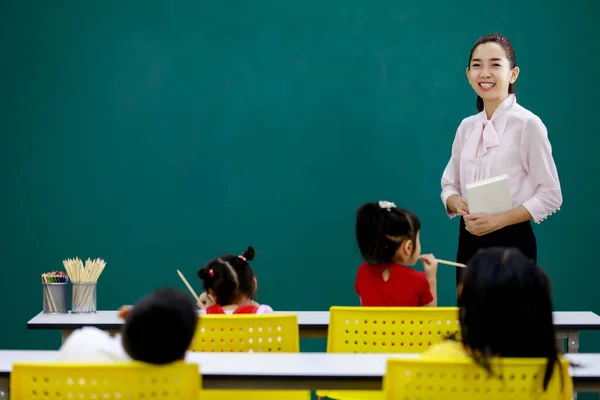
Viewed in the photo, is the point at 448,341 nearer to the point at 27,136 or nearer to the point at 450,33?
the point at 450,33

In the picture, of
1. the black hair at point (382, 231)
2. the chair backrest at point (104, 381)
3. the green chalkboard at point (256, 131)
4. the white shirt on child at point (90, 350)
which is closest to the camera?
the chair backrest at point (104, 381)

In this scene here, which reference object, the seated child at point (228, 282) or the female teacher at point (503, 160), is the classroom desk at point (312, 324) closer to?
the seated child at point (228, 282)

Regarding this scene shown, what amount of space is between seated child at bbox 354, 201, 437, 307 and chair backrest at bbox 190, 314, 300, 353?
0.66 metres

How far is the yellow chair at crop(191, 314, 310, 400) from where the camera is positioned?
2.52 metres

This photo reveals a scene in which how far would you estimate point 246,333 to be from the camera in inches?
100

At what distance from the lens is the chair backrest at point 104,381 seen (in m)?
1.74

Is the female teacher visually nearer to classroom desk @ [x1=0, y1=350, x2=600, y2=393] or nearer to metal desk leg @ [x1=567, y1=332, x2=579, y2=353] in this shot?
metal desk leg @ [x1=567, y1=332, x2=579, y2=353]

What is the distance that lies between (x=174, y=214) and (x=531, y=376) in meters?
3.26

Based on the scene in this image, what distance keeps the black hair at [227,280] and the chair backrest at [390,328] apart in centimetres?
53

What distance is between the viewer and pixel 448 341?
1.96m

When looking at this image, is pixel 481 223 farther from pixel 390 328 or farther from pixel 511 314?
pixel 511 314

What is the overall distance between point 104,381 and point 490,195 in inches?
76.3

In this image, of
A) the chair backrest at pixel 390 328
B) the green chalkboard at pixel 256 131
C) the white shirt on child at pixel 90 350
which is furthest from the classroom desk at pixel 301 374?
the green chalkboard at pixel 256 131

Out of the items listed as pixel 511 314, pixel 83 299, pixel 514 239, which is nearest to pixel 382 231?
pixel 514 239
